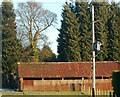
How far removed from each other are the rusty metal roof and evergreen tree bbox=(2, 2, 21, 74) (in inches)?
461

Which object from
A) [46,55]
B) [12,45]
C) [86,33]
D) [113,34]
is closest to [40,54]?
[46,55]

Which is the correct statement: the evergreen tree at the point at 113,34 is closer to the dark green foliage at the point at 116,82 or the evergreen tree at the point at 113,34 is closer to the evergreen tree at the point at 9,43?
the evergreen tree at the point at 9,43

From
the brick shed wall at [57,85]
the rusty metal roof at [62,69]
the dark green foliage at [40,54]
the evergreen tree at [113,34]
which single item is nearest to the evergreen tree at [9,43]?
the dark green foliage at [40,54]

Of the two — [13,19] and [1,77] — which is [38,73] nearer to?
[1,77]

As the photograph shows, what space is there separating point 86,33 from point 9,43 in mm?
16231

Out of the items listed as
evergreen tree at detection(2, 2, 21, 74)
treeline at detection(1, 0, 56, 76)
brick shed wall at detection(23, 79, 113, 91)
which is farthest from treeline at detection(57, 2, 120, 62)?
brick shed wall at detection(23, 79, 113, 91)

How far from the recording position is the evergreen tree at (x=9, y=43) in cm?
5291

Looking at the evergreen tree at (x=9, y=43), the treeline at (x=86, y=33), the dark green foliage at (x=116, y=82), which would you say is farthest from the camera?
the treeline at (x=86, y=33)

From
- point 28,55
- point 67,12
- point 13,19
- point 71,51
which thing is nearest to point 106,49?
point 71,51

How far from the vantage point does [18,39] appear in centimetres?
5444

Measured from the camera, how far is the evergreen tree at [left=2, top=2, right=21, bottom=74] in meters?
52.9

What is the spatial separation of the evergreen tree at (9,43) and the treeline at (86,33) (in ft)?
31.6

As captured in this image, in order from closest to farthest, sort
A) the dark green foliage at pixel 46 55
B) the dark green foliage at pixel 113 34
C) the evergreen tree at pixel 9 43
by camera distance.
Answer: the evergreen tree at pixel 9 43
the dark green foliage at pixel 113 34
the dark green foliage at pixel 46 55

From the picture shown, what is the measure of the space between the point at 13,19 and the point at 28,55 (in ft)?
26.9
